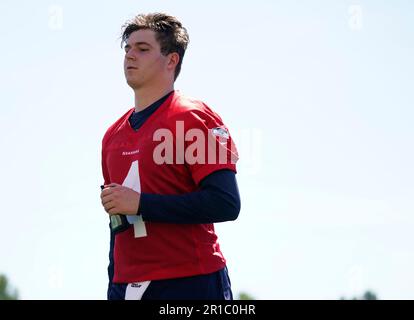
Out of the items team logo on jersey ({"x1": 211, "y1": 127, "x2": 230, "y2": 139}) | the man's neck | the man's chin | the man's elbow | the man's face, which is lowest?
the man's elbow

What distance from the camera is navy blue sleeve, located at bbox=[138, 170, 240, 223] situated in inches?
230

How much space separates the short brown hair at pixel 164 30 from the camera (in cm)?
652

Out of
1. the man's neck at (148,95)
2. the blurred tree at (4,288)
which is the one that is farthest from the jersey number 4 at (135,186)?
the blurred tree at (4,288)

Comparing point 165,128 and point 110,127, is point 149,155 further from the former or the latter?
point 110,127

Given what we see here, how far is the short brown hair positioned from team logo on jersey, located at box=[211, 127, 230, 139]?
670 mm

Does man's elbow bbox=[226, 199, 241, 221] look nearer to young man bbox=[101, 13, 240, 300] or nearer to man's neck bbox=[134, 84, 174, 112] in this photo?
young man bbox=[101, 13, 240, 300]

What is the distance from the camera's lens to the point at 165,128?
6047 mm

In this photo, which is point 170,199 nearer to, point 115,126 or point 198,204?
point 198,204

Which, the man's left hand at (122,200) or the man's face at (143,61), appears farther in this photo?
the man's face at (143,61)

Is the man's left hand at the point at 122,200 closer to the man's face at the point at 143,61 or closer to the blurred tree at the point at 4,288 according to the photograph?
the man's face at the point at 143,61

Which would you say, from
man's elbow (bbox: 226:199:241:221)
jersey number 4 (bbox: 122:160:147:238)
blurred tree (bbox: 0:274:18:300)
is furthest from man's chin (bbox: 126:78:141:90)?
blurred tree (bbox: 0:274:18:300)

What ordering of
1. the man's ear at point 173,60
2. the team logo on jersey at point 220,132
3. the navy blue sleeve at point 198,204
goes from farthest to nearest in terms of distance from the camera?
the man's ear at point 173,60 → the team logo on jersey at point 220,132 → the navy blue sleeve at point 198,204

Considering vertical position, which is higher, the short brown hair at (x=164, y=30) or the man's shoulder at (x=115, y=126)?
the short brown hair at (x=164, y=30)

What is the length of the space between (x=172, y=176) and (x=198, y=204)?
0.31m
